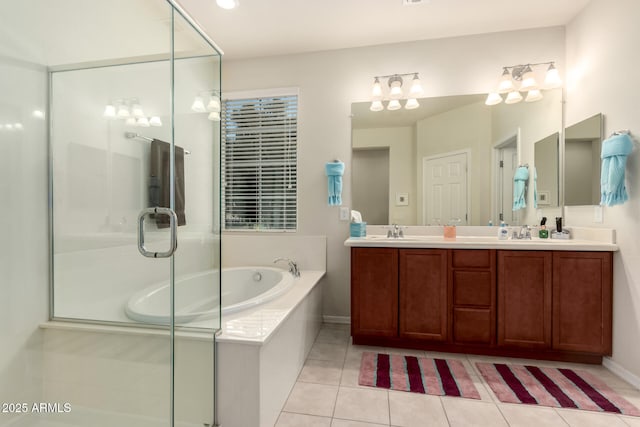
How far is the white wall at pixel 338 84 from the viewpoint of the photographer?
2717 millimetres

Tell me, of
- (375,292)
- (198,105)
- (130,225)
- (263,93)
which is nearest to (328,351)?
(375,292)

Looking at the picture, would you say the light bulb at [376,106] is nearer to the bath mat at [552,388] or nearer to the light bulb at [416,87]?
the light bulb at [416,87]

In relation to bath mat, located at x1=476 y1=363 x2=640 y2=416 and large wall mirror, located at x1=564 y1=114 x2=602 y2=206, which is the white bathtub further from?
large wall mirror, located at x1=564 y1=114 x2=602 y2=206

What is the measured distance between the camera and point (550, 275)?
6.98ft

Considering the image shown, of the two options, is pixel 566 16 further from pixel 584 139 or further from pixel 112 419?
pixel 112 419

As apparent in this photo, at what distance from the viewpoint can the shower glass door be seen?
127 centimetres

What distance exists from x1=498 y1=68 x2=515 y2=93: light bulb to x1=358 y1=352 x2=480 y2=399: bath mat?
7.40 feet

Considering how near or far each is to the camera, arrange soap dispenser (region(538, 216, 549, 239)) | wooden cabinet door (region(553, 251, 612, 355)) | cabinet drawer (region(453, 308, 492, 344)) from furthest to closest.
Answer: soap dispenser (region(538, 216, 549, 239))
cabinet drawer (region(453, 308, 492, 344))
wooden cabinet door (region(553, 251, 612, 355))

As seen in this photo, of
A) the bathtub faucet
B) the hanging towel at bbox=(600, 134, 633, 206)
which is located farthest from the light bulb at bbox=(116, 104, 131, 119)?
the hanging towel at bbox=(600, 134, 633, 206)

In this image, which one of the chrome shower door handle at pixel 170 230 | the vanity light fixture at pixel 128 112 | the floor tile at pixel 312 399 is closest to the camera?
the chrome shower door handle at pixel 170 230

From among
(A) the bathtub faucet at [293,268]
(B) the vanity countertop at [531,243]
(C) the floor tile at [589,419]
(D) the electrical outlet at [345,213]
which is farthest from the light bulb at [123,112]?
(C) the floor tile at [589,419]

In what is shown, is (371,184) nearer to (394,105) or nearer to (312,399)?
(394,105)

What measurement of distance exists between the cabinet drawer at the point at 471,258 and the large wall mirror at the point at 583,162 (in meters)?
0.89

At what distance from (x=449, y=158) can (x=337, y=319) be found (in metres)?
1.83
